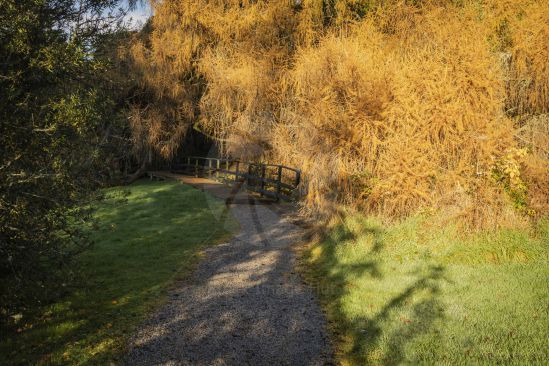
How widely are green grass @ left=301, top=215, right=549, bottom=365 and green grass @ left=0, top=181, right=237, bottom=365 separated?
3.04 m

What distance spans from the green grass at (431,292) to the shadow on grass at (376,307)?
15mm

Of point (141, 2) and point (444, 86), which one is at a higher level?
point (141, 2)

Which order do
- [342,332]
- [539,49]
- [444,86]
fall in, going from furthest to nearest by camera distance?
[539,49] < [444,86] < [342,332]

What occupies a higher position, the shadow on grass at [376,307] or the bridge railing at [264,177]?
the bridge railing at [264,177]

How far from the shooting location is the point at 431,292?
284 inches

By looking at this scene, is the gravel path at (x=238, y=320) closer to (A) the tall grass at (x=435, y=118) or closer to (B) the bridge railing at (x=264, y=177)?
(A) the tall grass at (x=435, y=118)

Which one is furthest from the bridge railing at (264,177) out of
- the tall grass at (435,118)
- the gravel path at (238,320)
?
the gravel path at (238,320)

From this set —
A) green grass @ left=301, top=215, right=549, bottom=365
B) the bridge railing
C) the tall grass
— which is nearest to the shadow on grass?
green grass @ left=301, top=215, right=549, bottom=365

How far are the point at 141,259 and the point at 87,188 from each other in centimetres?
382

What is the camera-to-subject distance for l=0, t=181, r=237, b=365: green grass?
19.0 feet

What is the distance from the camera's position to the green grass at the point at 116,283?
228 inches

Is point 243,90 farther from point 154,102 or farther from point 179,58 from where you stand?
point 154,102

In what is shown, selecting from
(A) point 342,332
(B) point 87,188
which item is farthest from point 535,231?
(B) point 87,188

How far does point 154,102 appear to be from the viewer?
1003 inches
